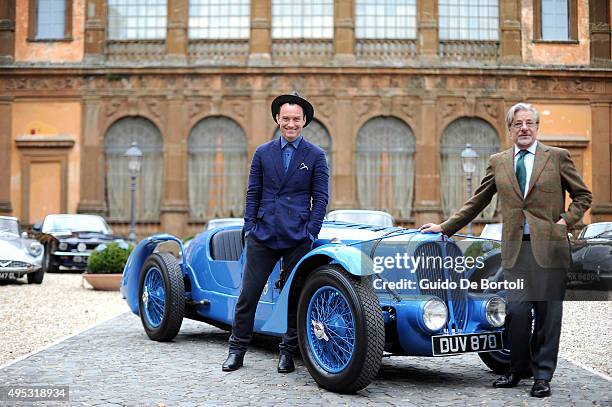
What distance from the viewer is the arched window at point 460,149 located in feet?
90.1

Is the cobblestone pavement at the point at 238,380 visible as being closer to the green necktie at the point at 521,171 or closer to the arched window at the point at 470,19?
the green necktie at the point at 521,171

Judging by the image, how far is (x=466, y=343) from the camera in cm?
530

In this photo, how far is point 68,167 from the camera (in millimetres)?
27641

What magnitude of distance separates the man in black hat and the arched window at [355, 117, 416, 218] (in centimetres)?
2138

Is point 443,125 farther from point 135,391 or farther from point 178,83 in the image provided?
point 135,391

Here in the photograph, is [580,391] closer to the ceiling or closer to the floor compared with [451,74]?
closer to the floor

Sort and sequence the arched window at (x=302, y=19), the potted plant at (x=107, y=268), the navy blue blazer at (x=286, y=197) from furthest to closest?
the arched window at (x=302, y=19)
the potted plant at (x=107, y=268)
the navy blue blazer at (x=286, y=197)

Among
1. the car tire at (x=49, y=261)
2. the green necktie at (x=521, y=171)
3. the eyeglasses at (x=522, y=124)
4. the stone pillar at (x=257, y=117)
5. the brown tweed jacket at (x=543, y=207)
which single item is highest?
the stone pillar at (x=257, y=117)

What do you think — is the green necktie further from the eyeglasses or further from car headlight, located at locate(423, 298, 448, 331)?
car headlight, located at locate(423, 298, 448, 331)

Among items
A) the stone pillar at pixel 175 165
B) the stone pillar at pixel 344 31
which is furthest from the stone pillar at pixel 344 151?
the stone pillar at pixel 175 165

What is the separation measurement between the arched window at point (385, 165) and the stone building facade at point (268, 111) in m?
0.05

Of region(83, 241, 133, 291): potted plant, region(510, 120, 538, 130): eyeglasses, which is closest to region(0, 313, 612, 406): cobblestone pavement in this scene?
region(510, 120, 538, 130): eyeglasses

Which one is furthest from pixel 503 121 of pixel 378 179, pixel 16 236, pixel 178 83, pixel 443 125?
pixel 16 236

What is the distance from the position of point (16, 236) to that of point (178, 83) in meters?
12.8
